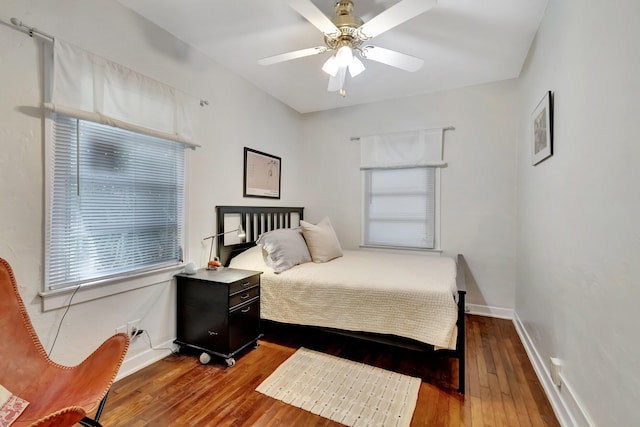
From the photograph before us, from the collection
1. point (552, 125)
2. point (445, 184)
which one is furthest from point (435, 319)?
point (445, 184)

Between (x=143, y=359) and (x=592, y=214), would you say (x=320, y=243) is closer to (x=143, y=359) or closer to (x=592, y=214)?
(x=143, y=359)

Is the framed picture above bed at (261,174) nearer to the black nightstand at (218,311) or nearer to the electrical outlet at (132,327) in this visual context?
the black nightstand at (218,311)

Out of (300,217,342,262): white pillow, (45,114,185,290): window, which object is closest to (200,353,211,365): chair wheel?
(45,114,185,290): window

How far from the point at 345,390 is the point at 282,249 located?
1.28 m

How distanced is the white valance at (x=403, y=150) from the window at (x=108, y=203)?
7.64 ft

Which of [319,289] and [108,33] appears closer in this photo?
[108,33]

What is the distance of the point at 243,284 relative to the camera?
2.33 metres

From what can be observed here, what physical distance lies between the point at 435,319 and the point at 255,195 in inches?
89.4

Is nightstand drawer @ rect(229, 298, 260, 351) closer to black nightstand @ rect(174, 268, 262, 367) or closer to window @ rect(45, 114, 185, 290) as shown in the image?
black nightstand @ rect(174, 268, 262, 367)

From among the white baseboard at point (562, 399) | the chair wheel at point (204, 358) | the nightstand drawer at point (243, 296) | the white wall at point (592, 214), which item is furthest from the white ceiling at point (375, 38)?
the chair wheel at point (204, 358)

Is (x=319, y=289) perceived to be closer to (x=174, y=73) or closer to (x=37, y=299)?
(x=37, y=299)

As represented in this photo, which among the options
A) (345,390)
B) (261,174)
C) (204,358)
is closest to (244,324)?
(204,358)

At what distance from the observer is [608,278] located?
3.82 ft

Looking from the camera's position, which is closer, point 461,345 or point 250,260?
point 461,345
